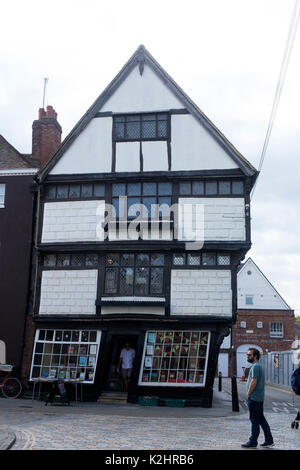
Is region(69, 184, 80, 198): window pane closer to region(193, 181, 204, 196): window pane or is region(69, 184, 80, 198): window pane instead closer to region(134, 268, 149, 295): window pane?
region(134, 268, 149, 295): window pane

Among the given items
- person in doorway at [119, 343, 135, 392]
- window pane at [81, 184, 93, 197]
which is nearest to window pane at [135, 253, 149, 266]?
window pane at [81, 184, 93, 197]

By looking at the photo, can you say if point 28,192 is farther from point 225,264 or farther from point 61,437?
point 61,437

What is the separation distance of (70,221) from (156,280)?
405 centimetres

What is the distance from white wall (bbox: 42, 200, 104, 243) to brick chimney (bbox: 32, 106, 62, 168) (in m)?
3.87

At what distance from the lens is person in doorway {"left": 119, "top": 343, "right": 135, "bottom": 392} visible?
1983cm

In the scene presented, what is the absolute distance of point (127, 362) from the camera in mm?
19984

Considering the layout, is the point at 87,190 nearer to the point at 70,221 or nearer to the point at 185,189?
the point at 70,221

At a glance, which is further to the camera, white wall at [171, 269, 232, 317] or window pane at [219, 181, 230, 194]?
window pane at [219, 181, 230, 194]

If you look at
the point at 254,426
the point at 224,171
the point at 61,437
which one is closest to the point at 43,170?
the point at 224,171

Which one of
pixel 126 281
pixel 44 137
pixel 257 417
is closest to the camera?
pixel 257 417

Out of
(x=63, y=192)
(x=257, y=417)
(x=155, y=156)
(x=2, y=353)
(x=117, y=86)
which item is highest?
(x=117, y=86)

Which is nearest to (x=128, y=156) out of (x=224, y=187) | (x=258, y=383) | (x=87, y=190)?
(x=87, y=190)

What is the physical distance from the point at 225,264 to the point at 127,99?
752cm

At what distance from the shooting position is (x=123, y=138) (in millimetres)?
20422
